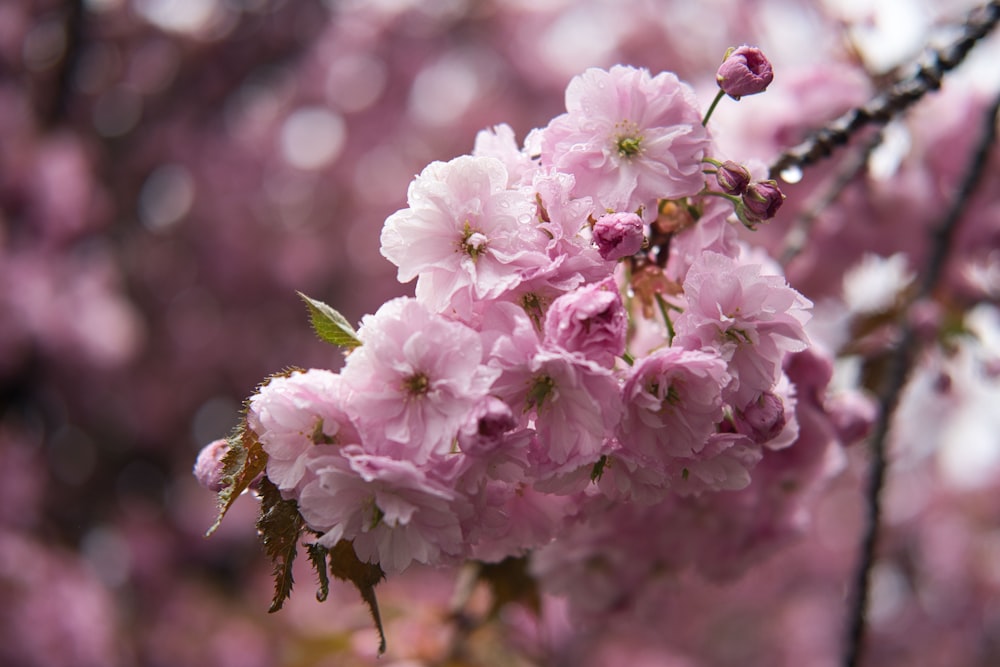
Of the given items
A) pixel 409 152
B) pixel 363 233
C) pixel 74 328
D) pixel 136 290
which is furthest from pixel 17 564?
pixel 409 152

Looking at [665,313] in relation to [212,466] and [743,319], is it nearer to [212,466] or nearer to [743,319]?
[743,319]

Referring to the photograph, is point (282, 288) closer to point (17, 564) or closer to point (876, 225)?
point (17, 564)

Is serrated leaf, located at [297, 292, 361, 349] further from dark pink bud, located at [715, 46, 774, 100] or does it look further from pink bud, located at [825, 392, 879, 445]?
pink bud, located at [825, 392, 879, 445]

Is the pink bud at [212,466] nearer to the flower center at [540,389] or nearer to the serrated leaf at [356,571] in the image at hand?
the serrated leaf at [356,571]

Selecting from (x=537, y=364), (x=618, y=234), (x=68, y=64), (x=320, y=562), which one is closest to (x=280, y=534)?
(x=320, y=562)

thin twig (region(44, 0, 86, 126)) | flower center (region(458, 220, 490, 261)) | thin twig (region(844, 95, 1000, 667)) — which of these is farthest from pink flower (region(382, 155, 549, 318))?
thin twig (region(44, 0, 86, 126))
